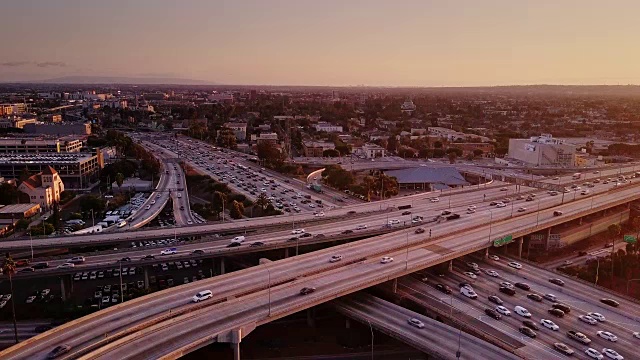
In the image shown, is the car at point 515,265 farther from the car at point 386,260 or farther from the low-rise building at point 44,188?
the low-rise building at point 44,188

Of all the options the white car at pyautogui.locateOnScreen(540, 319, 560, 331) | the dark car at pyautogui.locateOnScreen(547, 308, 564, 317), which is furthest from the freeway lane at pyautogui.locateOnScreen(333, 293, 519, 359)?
the dark car at pyautogui.locateOnScreen(547, 308, 564, 317)

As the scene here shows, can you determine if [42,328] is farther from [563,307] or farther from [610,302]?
[610,302]

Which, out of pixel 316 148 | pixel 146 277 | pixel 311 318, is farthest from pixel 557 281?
pixel 316 148

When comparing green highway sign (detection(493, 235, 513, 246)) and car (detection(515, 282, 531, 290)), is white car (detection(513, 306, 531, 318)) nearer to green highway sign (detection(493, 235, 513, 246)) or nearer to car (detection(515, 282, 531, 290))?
car (detection(515, 282, 531, 290))

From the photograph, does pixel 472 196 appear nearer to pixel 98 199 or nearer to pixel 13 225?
pixel 98 199

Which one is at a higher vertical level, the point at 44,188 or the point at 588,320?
the point at 44,188

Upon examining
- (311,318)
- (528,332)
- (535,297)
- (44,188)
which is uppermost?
(44,188)

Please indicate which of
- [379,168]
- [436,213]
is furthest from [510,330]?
[379,168]
